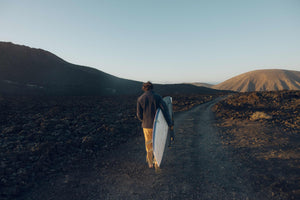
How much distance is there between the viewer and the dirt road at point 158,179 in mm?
4016

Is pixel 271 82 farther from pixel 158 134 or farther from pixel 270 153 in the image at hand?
pixel 158 134

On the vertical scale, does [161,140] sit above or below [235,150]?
above

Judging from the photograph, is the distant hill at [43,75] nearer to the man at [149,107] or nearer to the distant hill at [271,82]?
the man at [149,107]

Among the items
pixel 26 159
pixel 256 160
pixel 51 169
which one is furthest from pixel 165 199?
pixel 26 159

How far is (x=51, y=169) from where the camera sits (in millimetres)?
5590

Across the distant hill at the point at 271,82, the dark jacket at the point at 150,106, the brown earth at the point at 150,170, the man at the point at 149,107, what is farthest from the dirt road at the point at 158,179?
the distant hill at the point at 271,82

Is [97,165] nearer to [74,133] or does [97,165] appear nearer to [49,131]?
[74,133]

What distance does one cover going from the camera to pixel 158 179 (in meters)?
4.63

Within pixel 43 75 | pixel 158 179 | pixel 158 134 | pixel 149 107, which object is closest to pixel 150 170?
pixel 158 179

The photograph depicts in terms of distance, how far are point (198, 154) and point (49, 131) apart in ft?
31.1

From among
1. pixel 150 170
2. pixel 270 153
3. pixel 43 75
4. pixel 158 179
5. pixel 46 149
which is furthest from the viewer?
pixel 43 75

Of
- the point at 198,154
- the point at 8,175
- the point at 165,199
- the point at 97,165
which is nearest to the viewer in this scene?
the point at 165,199

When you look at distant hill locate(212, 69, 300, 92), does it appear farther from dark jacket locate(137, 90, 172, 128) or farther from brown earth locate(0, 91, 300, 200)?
dark jacket locate(137, 90, 172, 128)

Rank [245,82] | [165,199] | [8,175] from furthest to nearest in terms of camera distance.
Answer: [245,82] → [8,175] → [165,199]
